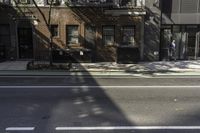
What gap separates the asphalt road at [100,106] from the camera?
7.13 meters

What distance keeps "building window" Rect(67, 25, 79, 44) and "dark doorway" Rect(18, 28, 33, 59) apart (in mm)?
2765

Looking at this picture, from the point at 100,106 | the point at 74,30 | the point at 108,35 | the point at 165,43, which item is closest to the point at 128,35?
the point at 108,35

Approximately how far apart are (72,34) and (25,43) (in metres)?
3.50

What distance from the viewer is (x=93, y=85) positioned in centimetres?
1277

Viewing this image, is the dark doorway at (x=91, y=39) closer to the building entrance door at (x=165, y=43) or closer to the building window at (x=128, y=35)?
the building window at (x=128, y=35)

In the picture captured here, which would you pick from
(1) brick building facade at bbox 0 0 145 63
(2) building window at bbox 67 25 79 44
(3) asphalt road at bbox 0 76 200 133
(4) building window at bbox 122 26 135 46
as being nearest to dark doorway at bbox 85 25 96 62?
(1) brick building facade at bbox 0 0 145 63

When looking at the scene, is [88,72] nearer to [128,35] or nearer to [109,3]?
[128,35]

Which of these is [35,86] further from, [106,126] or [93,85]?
[106,126]

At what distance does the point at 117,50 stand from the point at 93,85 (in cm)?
847

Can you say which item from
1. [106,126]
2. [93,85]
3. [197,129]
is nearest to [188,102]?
[197,129]

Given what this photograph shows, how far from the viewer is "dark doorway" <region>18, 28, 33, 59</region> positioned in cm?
2247

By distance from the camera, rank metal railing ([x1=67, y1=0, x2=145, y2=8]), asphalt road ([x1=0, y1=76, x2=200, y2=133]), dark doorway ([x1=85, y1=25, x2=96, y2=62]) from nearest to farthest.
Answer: asphalt road ([x1=0, y1=76, x2=200, y2=133]) < metal railing ([x1=67, y1=0, x2=145, y2=8]) < dark doorway ([x1=85, y1=25, x2=96, y2=62])

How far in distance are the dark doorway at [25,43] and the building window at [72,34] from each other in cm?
277

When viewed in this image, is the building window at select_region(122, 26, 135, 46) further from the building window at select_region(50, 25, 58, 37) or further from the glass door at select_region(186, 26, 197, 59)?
the building window at select_region(50, 25, 58, 37)
